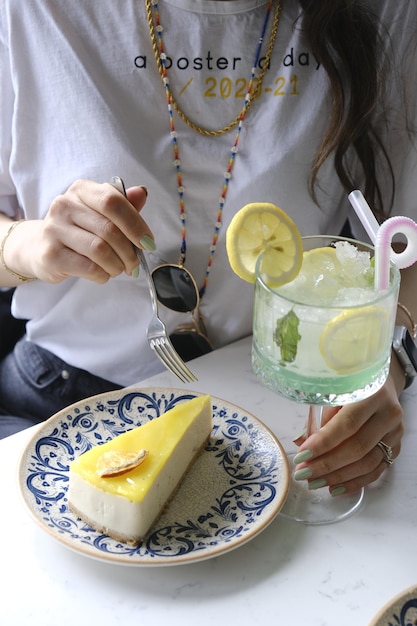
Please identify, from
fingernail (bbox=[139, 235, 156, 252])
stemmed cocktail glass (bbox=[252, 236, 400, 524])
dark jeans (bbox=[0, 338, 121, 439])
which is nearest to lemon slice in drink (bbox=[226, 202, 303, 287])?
stemmed cocktail glass (bbox=[252, 236, 400, 524])

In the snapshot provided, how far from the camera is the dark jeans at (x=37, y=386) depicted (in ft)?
4.10

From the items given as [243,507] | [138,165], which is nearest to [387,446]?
[243,507]

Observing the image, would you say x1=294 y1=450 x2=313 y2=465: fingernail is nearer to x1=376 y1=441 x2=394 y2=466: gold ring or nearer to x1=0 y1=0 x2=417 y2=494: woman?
x1=376 y1=441 x2=394 y2=466: gold ring

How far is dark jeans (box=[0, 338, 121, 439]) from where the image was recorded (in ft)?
4.10

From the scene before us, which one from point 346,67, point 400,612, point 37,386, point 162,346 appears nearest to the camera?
point 400,612

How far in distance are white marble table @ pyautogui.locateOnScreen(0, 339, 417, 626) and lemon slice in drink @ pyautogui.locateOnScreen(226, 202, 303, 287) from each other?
0.98ft

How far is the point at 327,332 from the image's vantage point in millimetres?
726

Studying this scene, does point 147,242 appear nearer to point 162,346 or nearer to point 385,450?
point 162,346

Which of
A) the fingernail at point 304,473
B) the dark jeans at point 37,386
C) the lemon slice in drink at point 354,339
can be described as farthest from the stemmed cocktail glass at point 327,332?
the dark jeans at point 37,386

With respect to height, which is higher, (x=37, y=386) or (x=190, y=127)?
(x=190, y=127)

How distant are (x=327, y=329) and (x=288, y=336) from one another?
5cm

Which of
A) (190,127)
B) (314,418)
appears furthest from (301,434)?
(190,127)

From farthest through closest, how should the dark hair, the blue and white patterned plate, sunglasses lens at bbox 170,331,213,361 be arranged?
sunglasses lens at bbox 170,331,213,361
the dark hair
the blue and white patterned plate

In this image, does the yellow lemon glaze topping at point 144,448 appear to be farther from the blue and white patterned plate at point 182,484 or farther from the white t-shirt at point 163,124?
the white t-shirt at point 163,124
